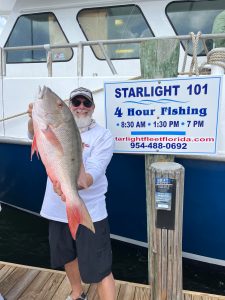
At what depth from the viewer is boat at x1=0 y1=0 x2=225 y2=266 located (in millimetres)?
3863

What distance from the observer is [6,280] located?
135 inches

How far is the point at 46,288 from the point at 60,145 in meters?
1.84

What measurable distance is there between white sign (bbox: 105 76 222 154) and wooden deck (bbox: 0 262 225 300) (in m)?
1.26

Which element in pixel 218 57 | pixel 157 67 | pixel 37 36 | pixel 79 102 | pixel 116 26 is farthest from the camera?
pixel 37 36

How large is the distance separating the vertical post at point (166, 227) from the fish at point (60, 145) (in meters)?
0.67

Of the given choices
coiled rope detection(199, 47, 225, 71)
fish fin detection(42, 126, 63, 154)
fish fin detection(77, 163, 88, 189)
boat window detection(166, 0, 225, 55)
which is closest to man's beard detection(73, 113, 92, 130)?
fish fin detection(77, 163, 88, 189)

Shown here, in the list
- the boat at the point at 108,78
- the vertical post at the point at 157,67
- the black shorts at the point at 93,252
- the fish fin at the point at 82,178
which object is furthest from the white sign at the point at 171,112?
the fish fin at the point at 82,178

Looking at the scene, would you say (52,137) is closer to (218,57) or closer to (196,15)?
(218,57)

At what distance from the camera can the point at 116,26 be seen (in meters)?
5.40

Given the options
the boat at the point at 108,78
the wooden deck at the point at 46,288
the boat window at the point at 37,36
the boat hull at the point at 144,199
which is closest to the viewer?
the wooden deck at the point at 46,288

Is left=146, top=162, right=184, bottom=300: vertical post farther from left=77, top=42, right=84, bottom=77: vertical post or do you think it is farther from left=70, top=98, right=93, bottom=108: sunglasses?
left=77, top=42, right=84, bottom=77: vertical post

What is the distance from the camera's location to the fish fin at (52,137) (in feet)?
6.44

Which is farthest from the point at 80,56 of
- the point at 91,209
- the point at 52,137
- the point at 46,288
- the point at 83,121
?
the point at 46,288

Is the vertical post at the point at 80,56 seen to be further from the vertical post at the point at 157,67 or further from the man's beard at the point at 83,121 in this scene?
the man's beard at the point at 83,121
